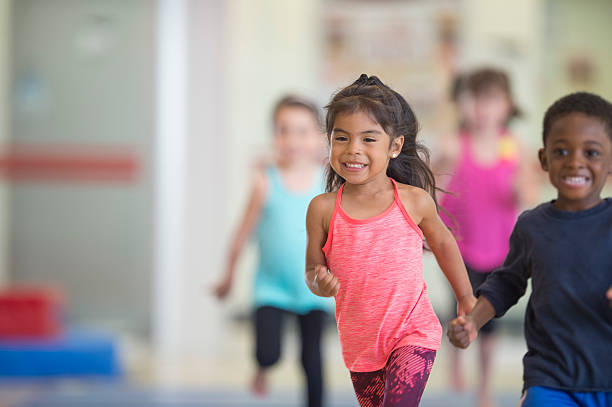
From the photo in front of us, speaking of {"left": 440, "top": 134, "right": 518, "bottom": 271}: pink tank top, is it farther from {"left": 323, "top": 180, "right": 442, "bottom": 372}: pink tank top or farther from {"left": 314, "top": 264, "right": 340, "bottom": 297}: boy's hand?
{"left": 314, "top": 264, "right": 340, "bottom": 297}: boy's hand

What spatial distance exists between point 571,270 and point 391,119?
560 mm

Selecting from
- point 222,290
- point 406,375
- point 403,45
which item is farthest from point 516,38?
point 406,375

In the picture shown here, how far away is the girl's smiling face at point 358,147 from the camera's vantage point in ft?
6.18

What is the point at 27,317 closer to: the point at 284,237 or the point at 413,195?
the point at 284,237

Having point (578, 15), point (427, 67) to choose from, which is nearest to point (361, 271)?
point (427, 67)

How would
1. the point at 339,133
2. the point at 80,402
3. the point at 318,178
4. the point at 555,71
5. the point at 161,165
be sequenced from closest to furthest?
the point at 339,133
the point at 318,178
the point at 80,402
the point at 555,71
the point at 161,165

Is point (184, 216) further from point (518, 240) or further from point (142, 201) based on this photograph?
point (518, 240)

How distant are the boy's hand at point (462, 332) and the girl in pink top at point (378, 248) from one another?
0.06m

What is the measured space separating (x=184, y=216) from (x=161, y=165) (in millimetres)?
406

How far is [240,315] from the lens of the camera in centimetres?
560

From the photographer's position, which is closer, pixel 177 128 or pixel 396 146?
pixel 396 146

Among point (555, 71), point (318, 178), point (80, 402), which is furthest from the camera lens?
point (555, 71)

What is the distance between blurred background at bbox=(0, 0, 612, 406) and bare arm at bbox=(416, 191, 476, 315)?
2709mm

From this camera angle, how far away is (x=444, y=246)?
1954 mm
